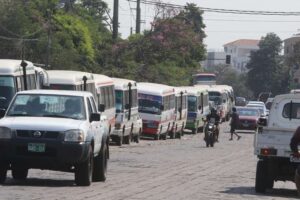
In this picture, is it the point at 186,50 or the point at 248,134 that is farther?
the point at 186,50

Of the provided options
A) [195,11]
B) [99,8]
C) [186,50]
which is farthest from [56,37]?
[195,11]

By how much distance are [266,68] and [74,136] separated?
13674 cm

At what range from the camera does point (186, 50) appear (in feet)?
246

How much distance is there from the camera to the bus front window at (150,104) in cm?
4981

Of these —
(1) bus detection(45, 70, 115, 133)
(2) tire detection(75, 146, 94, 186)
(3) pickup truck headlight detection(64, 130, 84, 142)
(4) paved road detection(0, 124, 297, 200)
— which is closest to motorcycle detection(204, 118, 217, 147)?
(1) bus detection(45, 70, 115, 133)

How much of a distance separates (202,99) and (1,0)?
53.0ft

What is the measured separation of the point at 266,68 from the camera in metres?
154

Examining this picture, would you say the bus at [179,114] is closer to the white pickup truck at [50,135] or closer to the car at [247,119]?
the car at [247,119]

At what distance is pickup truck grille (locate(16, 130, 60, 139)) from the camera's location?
18.4 metres

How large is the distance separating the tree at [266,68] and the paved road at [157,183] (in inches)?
4678

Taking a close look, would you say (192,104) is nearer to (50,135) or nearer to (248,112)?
(248,112)

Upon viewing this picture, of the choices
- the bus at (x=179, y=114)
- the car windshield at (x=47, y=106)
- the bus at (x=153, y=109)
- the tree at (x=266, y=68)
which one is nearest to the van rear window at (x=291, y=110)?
the car windshield at (x=47, y=106)

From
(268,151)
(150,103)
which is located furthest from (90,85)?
(268,151)

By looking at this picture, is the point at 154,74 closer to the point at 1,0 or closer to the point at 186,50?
the point at 186,50
